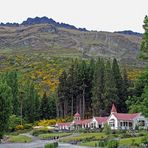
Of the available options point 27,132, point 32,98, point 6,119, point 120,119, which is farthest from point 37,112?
point 6,119

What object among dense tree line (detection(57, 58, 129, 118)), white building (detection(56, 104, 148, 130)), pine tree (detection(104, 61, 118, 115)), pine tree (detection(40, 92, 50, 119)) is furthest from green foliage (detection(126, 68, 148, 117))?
pine tree (detection(40, 92, 50, 119))

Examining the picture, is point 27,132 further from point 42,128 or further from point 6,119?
point 6,119

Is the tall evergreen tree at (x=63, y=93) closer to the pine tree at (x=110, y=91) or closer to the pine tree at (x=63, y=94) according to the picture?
the pine tree at (x=63, y=94)

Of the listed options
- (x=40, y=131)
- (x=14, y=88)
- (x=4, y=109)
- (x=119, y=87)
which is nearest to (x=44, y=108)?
(x=14, y=88)

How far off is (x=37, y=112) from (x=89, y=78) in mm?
17254

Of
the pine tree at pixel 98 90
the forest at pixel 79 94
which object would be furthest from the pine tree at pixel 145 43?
the pine tree at pixel 98 90

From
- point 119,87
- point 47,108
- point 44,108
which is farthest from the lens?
point 47,108

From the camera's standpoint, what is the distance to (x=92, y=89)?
121m

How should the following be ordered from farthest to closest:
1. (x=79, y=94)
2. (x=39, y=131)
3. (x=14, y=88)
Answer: (x=79, y=94) < (x=14, y=88) < (x=39, y=131)

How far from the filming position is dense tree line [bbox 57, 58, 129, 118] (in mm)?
115738

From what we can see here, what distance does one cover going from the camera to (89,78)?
125438 millimetres

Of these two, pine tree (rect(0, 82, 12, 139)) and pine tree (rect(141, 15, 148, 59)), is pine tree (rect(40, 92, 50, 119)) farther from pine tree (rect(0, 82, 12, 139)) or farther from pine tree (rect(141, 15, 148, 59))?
pine tree (rect(141, 15, 148, 59))

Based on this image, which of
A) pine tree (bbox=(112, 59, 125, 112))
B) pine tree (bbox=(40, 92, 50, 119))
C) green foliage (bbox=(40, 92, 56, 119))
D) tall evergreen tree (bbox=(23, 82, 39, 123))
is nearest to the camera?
pine tree (bbox=(112, 59, 125, 112))

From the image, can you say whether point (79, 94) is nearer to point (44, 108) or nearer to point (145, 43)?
point (44, 108)
